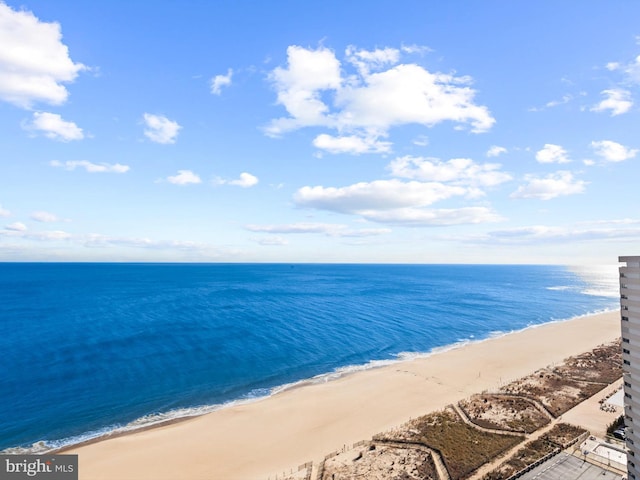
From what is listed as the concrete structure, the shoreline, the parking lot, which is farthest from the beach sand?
the concrete structure

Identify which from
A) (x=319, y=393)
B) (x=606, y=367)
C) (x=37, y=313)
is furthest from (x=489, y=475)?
(x=37, y=313)

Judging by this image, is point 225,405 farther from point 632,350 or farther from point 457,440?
point 632,350

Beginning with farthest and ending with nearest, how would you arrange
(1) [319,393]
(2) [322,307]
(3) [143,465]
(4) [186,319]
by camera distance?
1. (2) [322,307]
2. (4) [186,319]
3. (1) [319,393]
4. (3) [143,465]

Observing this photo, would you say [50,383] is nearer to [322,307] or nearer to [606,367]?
[322,307]

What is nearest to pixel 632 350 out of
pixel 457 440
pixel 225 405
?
pixel 457 440

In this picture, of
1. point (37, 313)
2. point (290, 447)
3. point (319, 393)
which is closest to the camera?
point (290, 447)

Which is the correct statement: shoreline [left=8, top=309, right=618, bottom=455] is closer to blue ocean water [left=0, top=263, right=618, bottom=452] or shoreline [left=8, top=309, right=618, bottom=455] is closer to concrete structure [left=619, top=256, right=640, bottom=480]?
blue ocean water [left=0, top=263, right=618, bottom=452]

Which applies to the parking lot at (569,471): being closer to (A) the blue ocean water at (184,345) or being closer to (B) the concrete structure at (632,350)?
(B) the concrete structure at (632,350)
